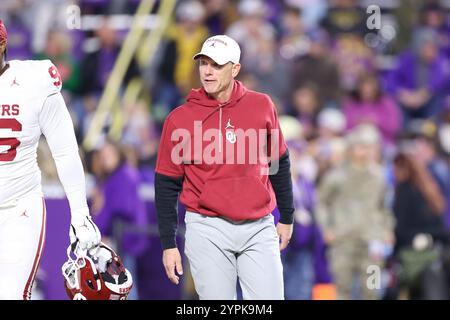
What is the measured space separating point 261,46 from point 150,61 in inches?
50.2

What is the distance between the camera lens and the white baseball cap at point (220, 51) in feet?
→ 24.1

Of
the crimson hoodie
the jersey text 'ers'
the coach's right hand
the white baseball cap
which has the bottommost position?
the coach's right hand

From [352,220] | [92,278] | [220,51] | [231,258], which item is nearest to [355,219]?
[352,220]

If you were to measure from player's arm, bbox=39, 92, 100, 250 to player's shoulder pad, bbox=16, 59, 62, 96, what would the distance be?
0.13ft

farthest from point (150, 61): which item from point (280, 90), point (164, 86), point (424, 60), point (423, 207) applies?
point (423, 207)

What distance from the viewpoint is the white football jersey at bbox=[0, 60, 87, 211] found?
709 cm

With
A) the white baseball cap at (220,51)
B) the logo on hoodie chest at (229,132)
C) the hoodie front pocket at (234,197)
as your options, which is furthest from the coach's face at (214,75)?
the hoodie front pocket at (234,197)

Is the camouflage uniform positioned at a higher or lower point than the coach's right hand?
lower

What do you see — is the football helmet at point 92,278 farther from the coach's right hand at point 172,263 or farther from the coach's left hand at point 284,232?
the coach's left hand at point 284,232

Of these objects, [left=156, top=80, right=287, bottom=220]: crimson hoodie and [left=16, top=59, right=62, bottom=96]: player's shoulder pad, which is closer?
[left=16, top=59, right=62, bottom=96]: player's shoulder pad

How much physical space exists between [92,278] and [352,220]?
4.83m

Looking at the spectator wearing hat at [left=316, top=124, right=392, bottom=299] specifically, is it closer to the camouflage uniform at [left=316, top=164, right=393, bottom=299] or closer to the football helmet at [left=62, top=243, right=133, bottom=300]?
the camouflage uniform at [left=316, top=164, right=393, bottom=299]

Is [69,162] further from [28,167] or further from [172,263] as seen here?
[172,263]

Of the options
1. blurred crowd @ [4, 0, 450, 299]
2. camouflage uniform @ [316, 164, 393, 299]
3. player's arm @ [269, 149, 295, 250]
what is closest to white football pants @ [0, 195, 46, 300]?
player's arm @ [269, 149, 295, 250]
